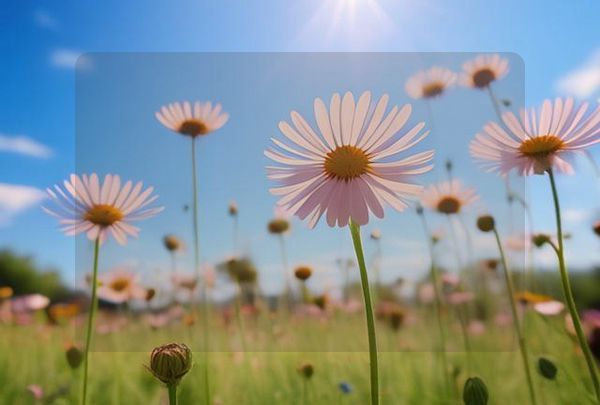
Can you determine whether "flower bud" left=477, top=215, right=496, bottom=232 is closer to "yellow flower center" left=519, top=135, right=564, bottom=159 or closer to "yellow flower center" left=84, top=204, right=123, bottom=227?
"yellow flower center" left=519, top=135, right=564, bottom=159

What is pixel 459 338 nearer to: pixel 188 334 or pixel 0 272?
pixel 188 334

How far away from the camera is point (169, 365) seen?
16.7 inches

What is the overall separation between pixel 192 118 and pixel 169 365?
2.13 feet

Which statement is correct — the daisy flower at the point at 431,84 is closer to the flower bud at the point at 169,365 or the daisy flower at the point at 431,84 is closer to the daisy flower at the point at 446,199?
the daisy flower at the point at 446,199

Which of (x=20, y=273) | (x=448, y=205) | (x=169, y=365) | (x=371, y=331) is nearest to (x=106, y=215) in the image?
(x=169, y=365)

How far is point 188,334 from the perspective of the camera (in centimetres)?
107

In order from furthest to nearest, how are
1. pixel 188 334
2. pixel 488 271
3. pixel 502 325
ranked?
pixel 502 325
pixel 488 271
pixel 188 334

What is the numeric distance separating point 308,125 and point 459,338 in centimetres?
98

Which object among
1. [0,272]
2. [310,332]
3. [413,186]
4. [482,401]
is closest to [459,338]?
[310,332]

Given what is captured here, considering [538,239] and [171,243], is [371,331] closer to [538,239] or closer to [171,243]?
[538,239]

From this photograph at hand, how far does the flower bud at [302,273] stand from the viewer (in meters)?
1.14

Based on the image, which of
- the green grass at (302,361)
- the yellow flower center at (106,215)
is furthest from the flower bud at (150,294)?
the yellow flower center at (106,215)

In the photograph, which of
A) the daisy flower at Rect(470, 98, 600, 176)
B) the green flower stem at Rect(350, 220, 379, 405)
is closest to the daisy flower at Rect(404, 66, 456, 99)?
the daisy flower at Rect(470, 98, 600, 176)

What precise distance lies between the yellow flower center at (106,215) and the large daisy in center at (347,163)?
0.29 metres
